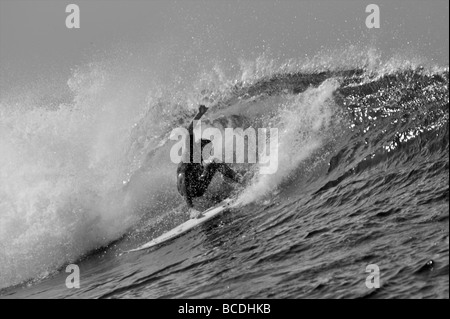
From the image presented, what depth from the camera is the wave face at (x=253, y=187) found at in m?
6.72

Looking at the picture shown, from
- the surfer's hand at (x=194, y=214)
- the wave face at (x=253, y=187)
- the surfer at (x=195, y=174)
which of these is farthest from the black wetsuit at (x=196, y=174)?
the wave face at (x=253, y=187)

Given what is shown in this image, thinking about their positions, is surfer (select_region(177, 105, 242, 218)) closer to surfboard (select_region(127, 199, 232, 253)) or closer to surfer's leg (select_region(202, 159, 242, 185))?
surfer's leg (select_region(202, 159, 242, 185))

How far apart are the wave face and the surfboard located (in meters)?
0.39

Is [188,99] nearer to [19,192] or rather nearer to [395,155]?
[19,192]

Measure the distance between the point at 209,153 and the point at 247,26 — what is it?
43059 millimetres

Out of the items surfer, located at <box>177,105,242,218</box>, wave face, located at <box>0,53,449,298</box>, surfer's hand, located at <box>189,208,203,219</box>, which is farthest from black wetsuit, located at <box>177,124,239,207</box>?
wave face, located at <box>0,53,449,298</box>

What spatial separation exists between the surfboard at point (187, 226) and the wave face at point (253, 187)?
0.39m

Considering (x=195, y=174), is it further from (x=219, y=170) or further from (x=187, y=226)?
(x=187, y=226)

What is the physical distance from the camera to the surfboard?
10906 mm

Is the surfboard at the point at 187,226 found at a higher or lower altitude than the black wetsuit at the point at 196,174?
lower

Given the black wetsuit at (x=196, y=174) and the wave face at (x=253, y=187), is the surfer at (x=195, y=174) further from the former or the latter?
the wave face at (x=253, y=187)

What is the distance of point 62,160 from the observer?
14.2 metres

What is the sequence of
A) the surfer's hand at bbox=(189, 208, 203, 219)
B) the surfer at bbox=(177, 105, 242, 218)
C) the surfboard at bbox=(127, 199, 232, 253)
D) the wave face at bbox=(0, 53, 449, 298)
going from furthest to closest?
the surfer at bbox=(177, 105, 242, 218) < the surfer's hand at bbox=(189, 208, 203, 219) < the surfboard at bbox=(127, 199, 232, 253) < the wave face at bbox=(0, 53, 449, 298)
